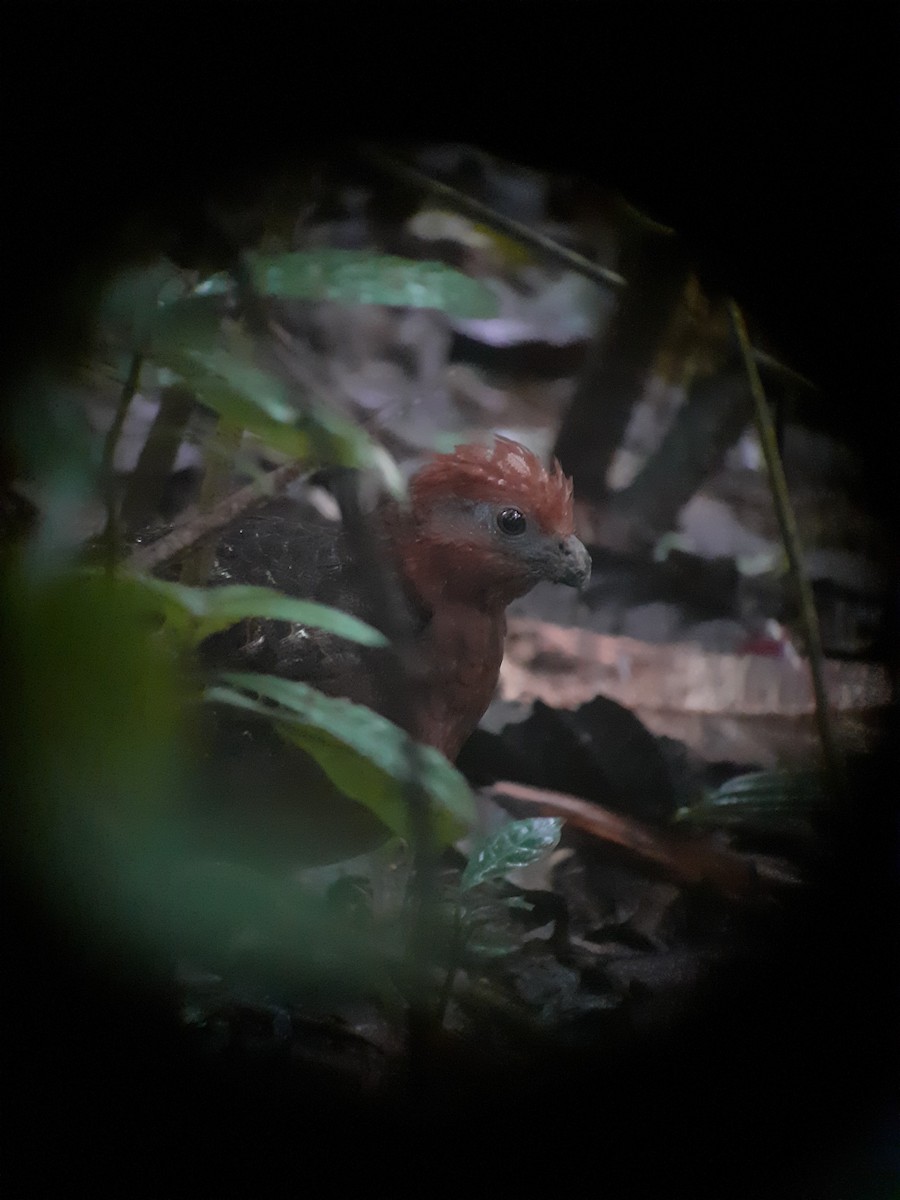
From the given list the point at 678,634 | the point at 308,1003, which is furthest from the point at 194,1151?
the point at 678,634

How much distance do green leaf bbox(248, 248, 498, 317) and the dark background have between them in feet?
0.40

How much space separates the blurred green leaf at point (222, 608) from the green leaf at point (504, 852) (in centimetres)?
25

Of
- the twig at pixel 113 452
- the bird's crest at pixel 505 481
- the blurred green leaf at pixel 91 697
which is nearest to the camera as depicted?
the blurred green leaf at pixel 91 697

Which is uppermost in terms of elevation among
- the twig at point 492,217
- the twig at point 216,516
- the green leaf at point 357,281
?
the twig at point 492,217

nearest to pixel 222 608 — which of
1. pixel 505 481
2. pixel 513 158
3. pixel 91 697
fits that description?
pixel 91 697

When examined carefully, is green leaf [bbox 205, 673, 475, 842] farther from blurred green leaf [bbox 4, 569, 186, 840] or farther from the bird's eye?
the bird's eye

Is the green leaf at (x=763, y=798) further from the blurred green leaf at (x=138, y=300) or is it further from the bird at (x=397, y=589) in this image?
the blurred green leaf at (x=138, y=300)

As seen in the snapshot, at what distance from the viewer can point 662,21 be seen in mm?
972

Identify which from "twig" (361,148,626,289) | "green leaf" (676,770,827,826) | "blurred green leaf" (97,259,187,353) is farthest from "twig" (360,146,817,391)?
"green leaf" (676,770,827,826)

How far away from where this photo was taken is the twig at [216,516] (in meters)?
0.88

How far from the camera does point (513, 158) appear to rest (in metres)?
0.98

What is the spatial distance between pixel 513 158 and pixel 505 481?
31cm

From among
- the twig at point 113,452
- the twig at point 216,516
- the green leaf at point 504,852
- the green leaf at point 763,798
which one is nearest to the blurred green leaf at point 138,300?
the twig at point 113,452

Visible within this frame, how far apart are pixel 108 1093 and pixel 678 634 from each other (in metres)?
0.70
